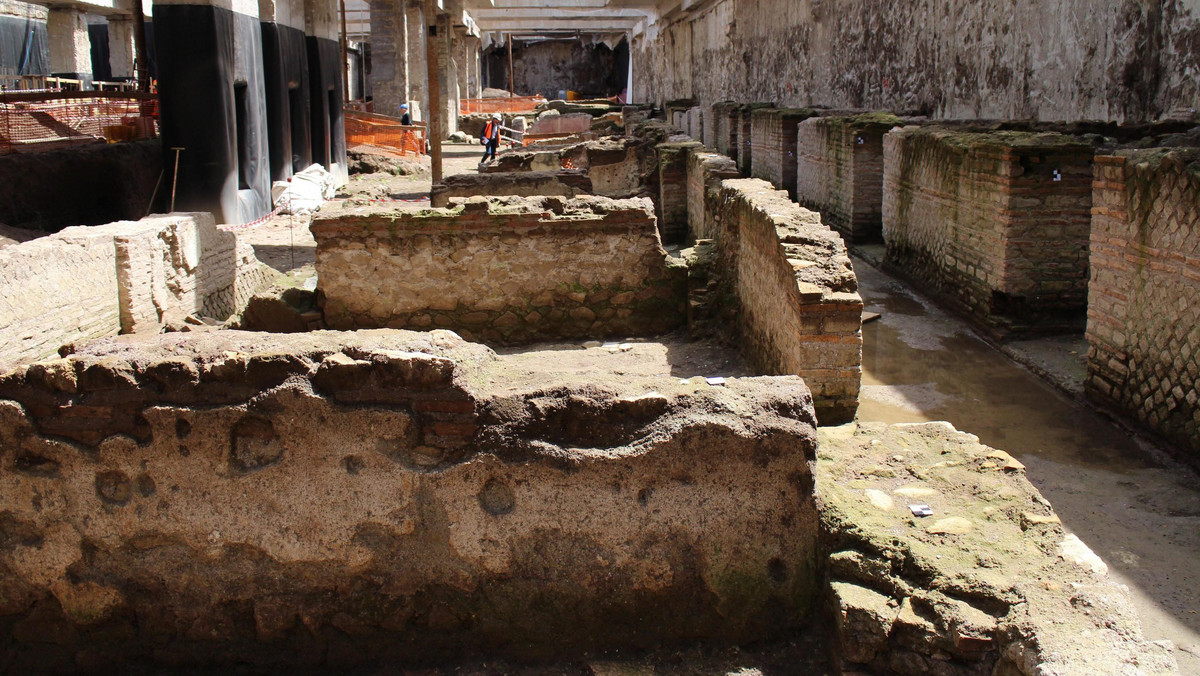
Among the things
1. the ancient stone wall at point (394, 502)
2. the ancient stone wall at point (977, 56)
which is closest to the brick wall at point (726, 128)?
the ancient stone wall at point (977, 56)

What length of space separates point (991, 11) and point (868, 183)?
233 cm

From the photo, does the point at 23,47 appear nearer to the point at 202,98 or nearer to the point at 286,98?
the point at 286,98

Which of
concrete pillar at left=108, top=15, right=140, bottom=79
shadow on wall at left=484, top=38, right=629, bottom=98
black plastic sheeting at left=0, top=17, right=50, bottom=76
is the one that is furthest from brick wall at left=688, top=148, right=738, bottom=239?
shadow on wall at left=484, top=38, right=629, bottom=98

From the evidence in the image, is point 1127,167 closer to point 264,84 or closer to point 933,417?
point 933,417

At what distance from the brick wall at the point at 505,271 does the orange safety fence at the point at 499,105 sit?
30.6m

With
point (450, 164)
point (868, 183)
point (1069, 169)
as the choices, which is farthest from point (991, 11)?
point (450, 164)

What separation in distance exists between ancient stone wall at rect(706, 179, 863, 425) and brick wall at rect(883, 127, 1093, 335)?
1.91 meters

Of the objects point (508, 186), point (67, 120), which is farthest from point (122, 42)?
point (508, 186)

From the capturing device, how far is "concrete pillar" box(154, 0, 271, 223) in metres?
12.2

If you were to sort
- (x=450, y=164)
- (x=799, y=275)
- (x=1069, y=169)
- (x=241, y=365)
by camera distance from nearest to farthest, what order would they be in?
(x=241, y=365), (x=799, y=275), (x=1069, y=169), (x=450, y=164)

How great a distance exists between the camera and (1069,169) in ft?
23.0

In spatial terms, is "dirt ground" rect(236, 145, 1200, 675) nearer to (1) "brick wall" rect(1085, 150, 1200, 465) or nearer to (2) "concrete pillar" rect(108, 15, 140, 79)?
(1) "brick wall" rect(1085, 150, 1200, 465)

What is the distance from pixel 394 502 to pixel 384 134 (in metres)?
21.6

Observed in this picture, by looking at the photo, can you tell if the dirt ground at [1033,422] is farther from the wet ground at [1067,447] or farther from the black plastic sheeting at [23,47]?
the black plastic sheeting at [23,47]
